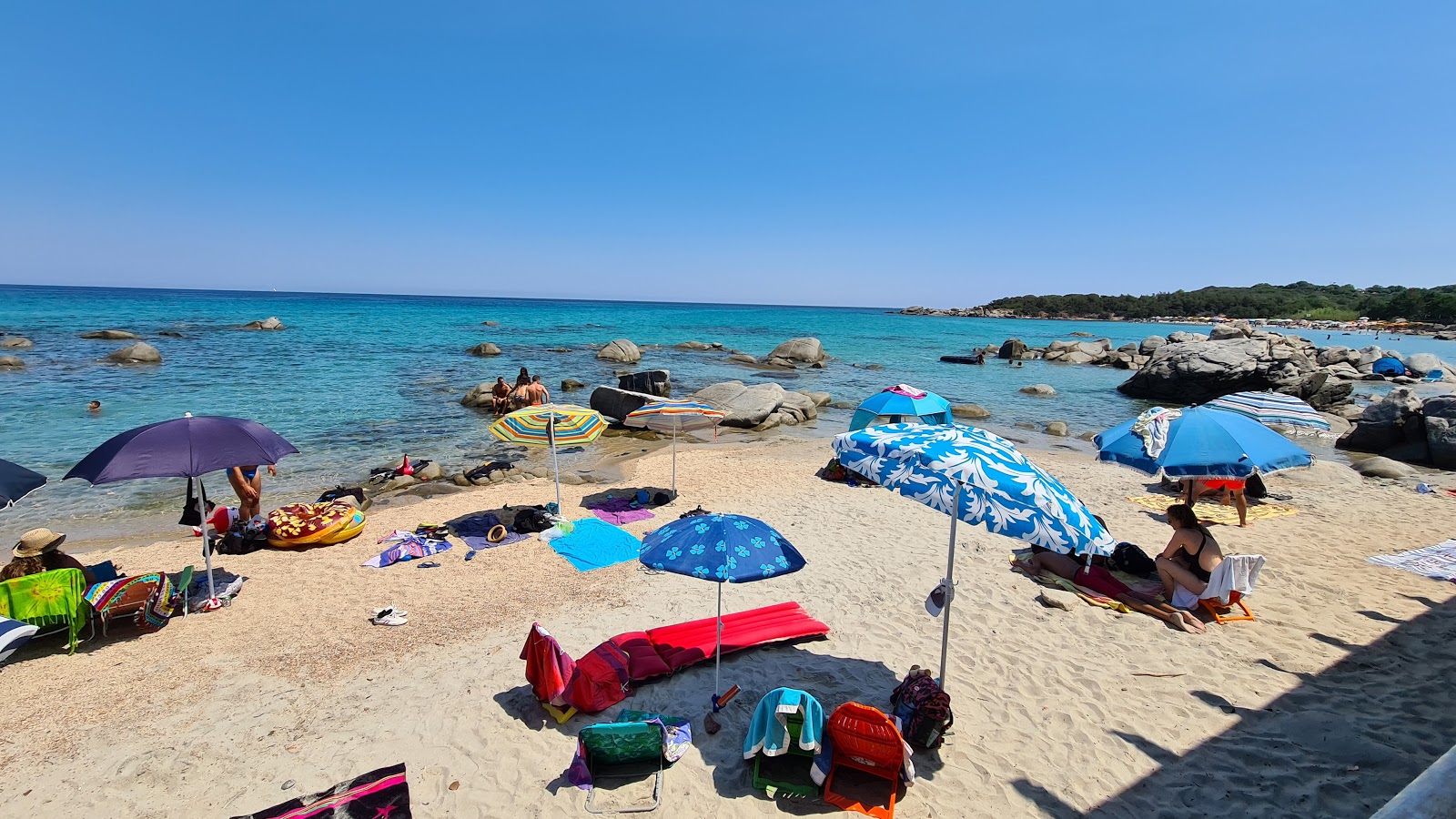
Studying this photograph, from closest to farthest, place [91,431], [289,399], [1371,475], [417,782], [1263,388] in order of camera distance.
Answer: [417,782], [1371,475], [91,431], [289,399], [1263,388]

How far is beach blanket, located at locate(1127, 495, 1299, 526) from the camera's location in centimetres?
1150

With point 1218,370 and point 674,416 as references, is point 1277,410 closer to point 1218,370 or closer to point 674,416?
point 674,416

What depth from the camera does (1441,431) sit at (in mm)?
16281

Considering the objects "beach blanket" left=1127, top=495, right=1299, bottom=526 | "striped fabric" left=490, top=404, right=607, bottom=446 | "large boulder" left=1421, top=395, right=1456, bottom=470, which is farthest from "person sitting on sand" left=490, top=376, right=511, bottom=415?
"large boulder" left=1421, top=395, right=1456, bottom=470

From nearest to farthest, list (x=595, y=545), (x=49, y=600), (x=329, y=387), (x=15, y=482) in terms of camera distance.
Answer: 1. (x=15, y=482)
2. (x=49, y=600)
3. (x=595, y=545)
4. (x=329, y=387)

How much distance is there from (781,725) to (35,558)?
27.6ft

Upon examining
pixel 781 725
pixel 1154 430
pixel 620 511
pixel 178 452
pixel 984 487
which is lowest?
pixel 620 511

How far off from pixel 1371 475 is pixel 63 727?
76.7 ft

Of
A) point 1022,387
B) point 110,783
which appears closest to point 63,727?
point 110,783

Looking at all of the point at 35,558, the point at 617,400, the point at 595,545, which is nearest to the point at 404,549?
the point at 595,545

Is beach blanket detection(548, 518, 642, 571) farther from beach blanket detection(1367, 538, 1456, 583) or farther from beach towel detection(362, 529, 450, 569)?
beach blanket detection(1367, 538, 1456, 583)

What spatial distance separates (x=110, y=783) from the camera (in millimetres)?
4848

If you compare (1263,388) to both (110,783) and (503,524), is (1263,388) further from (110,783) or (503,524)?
(110,783)

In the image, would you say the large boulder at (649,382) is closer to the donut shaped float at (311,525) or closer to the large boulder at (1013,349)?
the donut shaped float at (311,525)
